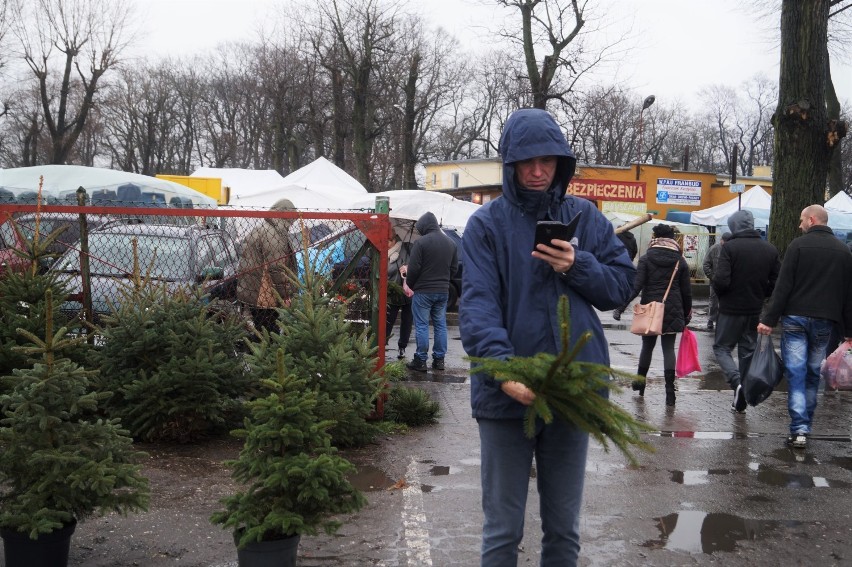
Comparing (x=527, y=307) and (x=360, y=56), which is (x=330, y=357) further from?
(x=360, y=56)

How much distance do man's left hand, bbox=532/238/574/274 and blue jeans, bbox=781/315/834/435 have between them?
14.7ft

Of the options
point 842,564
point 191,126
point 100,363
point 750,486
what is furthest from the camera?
point 191,126

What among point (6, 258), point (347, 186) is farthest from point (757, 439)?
point (347, 186)

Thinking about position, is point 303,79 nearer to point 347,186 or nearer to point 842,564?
point 347,186

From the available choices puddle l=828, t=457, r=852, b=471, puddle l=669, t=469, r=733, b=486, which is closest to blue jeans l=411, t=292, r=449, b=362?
puddle l=669, t=469, r=733, b=486

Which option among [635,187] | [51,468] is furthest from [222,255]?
[635,187]

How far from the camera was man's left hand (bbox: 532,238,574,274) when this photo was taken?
3014mm

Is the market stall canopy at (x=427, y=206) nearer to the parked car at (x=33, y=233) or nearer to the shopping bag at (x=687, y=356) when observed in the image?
the shopping bag at (x=687, y=356)

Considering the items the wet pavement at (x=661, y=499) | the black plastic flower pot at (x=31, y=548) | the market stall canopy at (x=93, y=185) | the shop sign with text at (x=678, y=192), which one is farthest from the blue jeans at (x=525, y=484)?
the shop sign with text at (x=678, y=192)

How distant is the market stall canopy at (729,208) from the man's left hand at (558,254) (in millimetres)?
23405

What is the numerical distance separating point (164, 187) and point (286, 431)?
65.2ft

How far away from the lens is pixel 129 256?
926 centimetres

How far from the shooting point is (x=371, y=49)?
36.7 meters

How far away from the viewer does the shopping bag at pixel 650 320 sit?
27.6 feet
